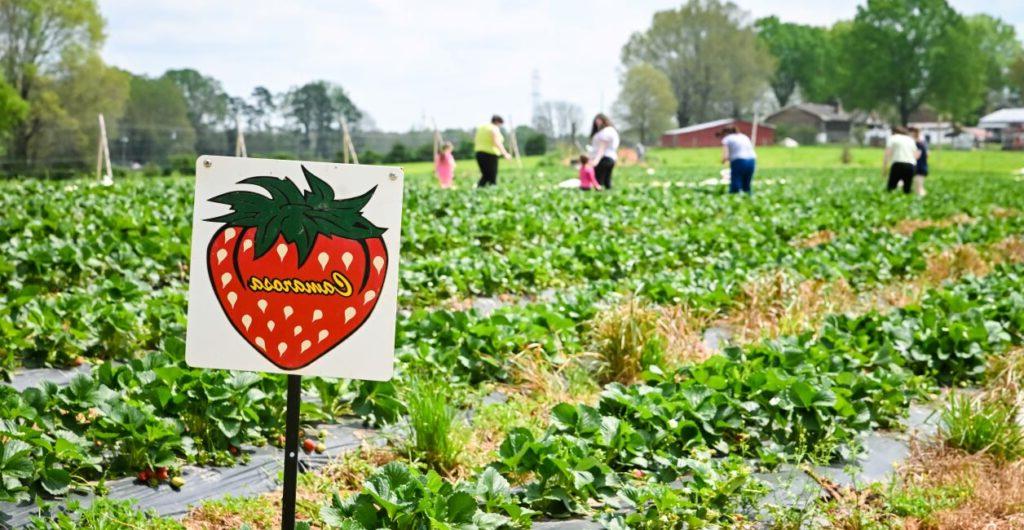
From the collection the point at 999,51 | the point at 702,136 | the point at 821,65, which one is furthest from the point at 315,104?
the point at 999,51

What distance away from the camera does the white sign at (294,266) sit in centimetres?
271

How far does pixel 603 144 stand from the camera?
1780cm

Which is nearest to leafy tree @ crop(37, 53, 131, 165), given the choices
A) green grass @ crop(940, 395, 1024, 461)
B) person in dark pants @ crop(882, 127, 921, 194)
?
person in dark pants @ crop(882, 127, 921, 194)

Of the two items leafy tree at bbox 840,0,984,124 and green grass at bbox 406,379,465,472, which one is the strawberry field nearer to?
green grass at bbox 406,379,465,472

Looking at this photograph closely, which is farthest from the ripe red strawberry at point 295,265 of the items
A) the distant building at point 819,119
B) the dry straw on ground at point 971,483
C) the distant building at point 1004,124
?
the distant building at point 819,119

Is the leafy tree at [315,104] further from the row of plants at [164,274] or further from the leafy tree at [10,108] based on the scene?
the row of plants at [164,274]

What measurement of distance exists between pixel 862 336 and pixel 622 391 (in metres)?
1.96

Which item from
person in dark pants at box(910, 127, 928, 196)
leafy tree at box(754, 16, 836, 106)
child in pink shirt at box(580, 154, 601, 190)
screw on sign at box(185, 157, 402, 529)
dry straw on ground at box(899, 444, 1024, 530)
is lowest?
dry straw on ground at box(899, 444, 1024, 530)

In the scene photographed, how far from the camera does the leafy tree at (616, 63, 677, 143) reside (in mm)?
78000

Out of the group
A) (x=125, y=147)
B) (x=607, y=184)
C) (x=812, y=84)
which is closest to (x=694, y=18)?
(x=812, y=84)

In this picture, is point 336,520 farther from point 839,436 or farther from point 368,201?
point 839,436

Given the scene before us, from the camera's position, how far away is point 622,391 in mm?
4262

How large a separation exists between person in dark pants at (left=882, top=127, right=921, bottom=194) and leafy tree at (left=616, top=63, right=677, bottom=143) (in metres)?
59.1

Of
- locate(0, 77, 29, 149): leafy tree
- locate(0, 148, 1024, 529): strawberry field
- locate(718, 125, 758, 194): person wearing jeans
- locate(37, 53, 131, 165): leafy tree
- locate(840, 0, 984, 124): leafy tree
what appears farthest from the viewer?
locate(840, 0, 984, 124): leafy tree
